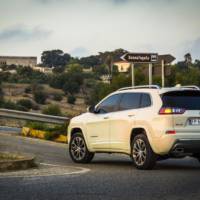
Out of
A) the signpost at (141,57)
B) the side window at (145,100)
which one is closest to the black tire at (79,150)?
the side window at (145,100)

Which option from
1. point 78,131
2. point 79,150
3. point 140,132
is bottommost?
point 79,150

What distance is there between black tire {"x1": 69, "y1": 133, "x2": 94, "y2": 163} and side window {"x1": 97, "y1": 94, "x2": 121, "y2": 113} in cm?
91

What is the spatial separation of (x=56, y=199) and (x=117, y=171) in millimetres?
4007

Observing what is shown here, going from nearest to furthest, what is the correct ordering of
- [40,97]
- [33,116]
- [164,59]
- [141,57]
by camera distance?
[141,57]
[164,59]
[33,116]
[40,97]

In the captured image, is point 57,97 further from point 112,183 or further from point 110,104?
point 112,183

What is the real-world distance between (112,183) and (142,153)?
2.50m

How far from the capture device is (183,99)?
13.6 metres

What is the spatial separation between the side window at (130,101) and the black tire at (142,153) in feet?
2.50

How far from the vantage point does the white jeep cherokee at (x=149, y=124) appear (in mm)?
13148

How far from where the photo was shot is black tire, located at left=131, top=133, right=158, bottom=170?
13.3 metres

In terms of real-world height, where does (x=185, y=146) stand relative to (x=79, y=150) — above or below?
above

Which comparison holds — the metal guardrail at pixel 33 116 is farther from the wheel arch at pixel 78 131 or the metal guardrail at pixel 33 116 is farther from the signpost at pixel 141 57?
the wheel arch at pixel 78 131

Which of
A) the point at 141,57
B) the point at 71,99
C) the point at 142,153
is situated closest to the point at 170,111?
the point at 142,153

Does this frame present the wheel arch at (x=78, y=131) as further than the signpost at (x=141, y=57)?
No
